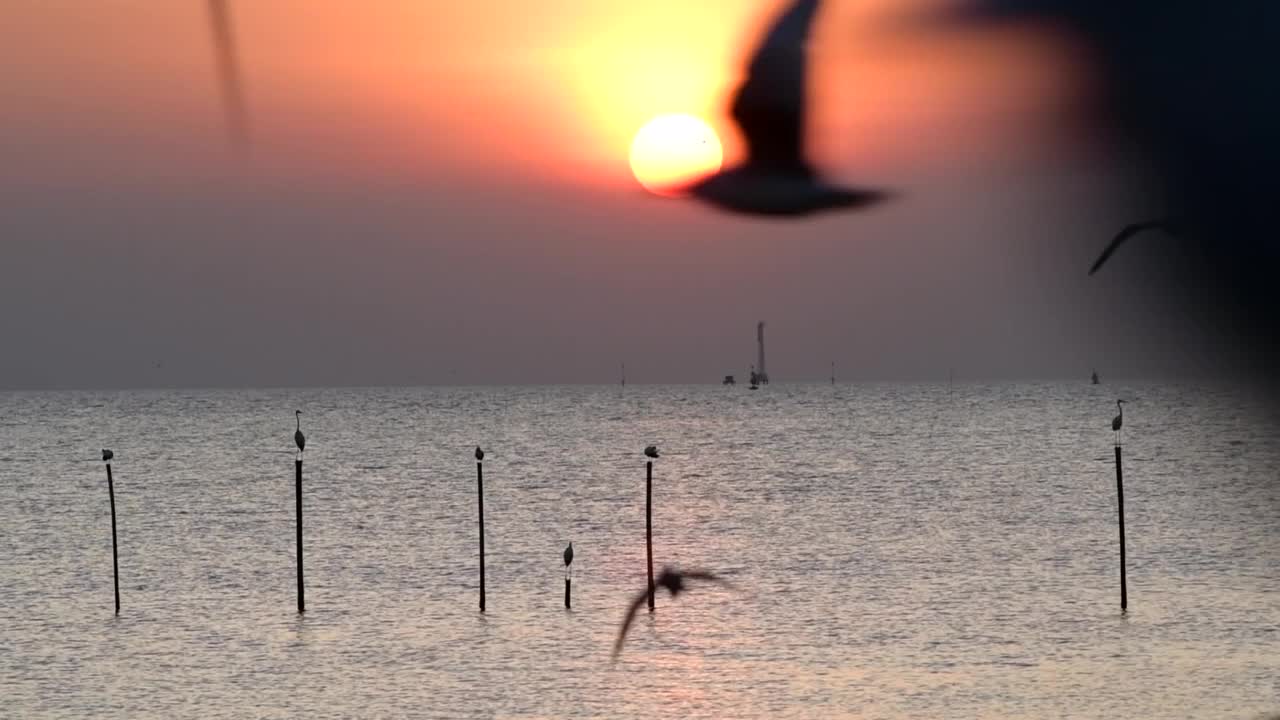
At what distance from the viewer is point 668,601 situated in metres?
62.7

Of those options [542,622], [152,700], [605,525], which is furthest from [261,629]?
[605,525]

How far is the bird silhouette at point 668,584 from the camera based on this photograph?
54031mm

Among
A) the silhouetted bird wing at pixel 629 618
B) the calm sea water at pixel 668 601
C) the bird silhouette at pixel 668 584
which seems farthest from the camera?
the bird silhouette at pixel 668 584

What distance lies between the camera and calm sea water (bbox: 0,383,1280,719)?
41.8 meters

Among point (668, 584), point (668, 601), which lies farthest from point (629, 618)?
point (668, 584)

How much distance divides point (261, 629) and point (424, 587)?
13.8 metres

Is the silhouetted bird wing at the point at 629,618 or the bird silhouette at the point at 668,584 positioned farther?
the bird silhouette at the point at 668,584

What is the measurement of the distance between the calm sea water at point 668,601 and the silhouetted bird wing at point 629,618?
47cm

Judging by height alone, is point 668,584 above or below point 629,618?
below

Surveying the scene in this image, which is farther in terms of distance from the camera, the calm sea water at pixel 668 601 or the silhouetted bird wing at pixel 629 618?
the silhouetted bird wing at pixel 629 618

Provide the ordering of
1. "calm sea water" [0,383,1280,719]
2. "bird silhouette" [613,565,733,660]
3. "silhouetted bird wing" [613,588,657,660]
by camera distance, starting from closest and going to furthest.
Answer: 1. "calm sea water" [0,383,1280,719]
2. "silhouetted bird wing" [613,588,657,660]
3. "bird silhouette" [613,565,733,660]

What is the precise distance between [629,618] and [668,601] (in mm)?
5261

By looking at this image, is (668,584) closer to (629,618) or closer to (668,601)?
(668,601)

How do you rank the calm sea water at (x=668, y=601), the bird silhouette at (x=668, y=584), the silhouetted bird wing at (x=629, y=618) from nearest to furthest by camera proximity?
the calm sea water at (x=668, y=601) → the silhouetted bird wing at (x=629, y=618) → the bird silhouette at (x=668, y=584)
